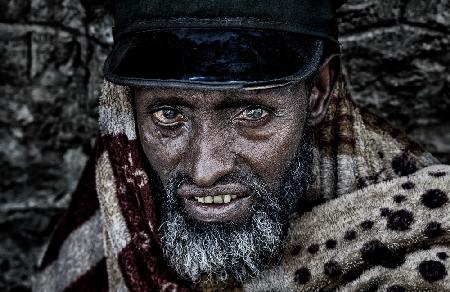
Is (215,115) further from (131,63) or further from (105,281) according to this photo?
(105,281)

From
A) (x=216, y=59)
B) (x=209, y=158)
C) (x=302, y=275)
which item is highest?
(x=216, y=59)

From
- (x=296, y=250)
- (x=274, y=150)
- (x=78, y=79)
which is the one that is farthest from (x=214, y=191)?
(x=78, y=79)

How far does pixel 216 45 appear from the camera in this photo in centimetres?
139

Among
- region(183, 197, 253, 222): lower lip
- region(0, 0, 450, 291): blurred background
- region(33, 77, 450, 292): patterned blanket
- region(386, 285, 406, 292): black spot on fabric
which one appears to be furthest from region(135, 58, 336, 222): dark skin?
region(0, 0, 450, 291): blurred background

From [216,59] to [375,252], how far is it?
59cm

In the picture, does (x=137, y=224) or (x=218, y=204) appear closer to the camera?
(x=218, y=204)

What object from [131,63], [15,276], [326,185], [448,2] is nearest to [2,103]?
[15,276]

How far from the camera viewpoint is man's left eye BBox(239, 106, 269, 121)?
150cm

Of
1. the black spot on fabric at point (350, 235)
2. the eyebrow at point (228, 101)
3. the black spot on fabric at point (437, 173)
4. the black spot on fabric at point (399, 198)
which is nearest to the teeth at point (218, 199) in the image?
the eyebrow at point (228, 101)

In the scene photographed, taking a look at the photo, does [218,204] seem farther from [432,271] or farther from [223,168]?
[432,271]

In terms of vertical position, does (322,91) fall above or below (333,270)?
above

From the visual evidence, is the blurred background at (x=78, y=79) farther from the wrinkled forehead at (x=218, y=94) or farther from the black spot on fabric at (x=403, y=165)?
the wrinkled forehead at (x=218, y=94)

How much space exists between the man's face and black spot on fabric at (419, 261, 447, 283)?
1.16 feet

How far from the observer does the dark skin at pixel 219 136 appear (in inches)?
57.9
